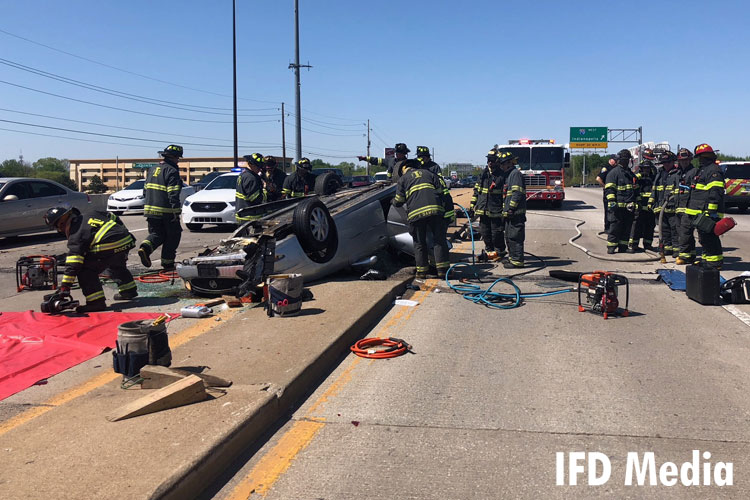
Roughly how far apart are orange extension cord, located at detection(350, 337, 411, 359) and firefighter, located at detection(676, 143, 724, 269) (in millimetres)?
5287

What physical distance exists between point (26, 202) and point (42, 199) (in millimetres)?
457

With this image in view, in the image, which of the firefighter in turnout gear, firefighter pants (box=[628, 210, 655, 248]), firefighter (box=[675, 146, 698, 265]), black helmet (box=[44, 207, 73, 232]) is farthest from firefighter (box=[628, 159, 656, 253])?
black helmet (box=[44, 207, 73, 232])

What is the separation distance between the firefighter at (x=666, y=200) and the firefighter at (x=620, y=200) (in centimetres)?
60

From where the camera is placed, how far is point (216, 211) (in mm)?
16734

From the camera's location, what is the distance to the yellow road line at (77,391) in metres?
4.11

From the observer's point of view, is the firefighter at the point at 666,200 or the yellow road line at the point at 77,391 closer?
the yellow road line at the point at 77,391

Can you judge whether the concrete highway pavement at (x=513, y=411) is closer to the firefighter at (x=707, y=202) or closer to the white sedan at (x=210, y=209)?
the firefighter at (x=707, y=202)

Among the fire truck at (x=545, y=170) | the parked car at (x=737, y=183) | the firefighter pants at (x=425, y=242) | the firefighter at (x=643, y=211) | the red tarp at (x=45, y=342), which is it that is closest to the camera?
the red tarp at (x=45, y=342)

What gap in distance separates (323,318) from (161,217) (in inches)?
178

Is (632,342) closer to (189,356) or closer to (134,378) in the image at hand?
(189,356)

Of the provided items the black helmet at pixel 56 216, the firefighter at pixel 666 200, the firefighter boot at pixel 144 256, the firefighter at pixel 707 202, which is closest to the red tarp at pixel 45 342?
the black helmet at pixel 56 216

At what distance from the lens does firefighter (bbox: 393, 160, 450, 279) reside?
9.08m

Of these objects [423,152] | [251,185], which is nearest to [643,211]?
[423,152]

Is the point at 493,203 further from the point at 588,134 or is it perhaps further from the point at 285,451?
the point at 588,134
